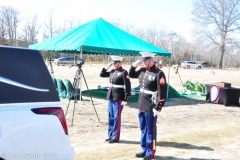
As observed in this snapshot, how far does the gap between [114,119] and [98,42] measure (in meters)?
5.51

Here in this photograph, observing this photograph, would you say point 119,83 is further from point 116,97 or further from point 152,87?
point 152,87

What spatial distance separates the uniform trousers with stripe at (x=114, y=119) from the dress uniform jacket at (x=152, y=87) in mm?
999

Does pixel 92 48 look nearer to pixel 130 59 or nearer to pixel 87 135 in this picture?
pixel 87 135

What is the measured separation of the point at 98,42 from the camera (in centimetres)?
1144

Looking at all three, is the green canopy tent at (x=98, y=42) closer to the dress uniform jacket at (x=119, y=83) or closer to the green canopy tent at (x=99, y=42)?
the green canopy tent at (x=99, y=42)

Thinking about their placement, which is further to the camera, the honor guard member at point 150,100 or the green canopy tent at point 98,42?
the green canopy tent at point 98,42

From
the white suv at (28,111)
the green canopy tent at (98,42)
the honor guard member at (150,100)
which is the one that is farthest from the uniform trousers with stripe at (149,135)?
the green canopy tent at (98,42)

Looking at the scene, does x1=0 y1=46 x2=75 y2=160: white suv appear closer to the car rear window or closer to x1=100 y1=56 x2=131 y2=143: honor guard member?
the car rear window

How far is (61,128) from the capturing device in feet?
9.80

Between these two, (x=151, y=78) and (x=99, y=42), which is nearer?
(x=151, y=78)

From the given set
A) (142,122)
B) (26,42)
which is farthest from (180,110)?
(26,42)

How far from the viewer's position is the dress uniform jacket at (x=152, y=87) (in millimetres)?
5266

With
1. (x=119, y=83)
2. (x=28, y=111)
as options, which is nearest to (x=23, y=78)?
(x=28, y=111)

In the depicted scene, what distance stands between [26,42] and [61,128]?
196ft
